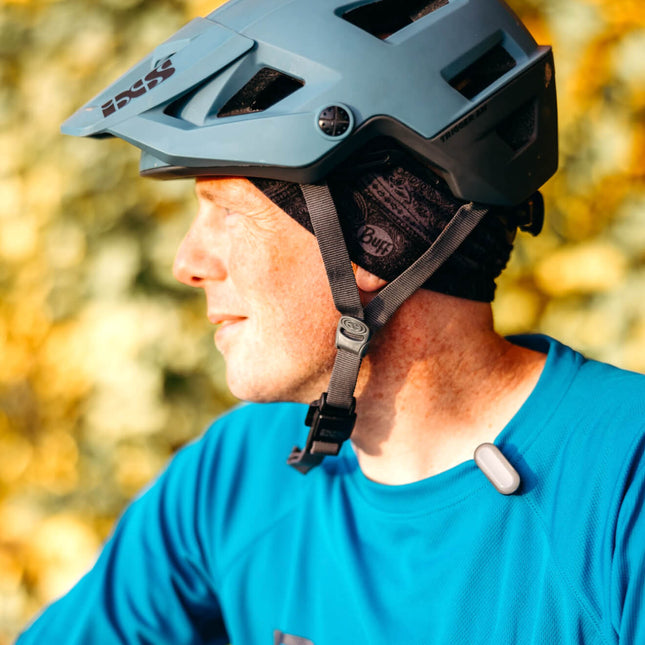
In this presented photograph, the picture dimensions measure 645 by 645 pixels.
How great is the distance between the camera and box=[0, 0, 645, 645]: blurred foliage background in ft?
8.92

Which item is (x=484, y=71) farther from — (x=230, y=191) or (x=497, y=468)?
(x=497, y=468)


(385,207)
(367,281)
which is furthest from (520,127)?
(367,281)

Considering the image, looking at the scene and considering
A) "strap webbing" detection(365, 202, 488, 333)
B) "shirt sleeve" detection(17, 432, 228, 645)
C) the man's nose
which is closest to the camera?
"strap webbing" detection(365, 202, 488, 333)

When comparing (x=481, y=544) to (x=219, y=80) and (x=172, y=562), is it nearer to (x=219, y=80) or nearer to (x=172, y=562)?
(x=172, y=562)

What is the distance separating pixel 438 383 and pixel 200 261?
0.61 m

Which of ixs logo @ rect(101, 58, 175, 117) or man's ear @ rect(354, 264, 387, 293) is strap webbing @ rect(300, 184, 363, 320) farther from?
ixs logo @ rect(101, 58, 175, 117)

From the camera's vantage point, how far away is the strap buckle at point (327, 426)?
172cm

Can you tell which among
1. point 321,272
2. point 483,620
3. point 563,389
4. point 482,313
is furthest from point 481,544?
point 321,272

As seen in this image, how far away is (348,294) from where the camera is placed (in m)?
1.69

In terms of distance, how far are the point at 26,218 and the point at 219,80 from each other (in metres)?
1.56

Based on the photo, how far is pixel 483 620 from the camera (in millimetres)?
1548

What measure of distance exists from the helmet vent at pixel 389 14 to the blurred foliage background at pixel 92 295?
3.25 feet

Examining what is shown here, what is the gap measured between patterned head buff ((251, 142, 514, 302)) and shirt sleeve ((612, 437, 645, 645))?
0.61 m

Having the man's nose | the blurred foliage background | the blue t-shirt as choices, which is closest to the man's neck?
the blue t-shirt
